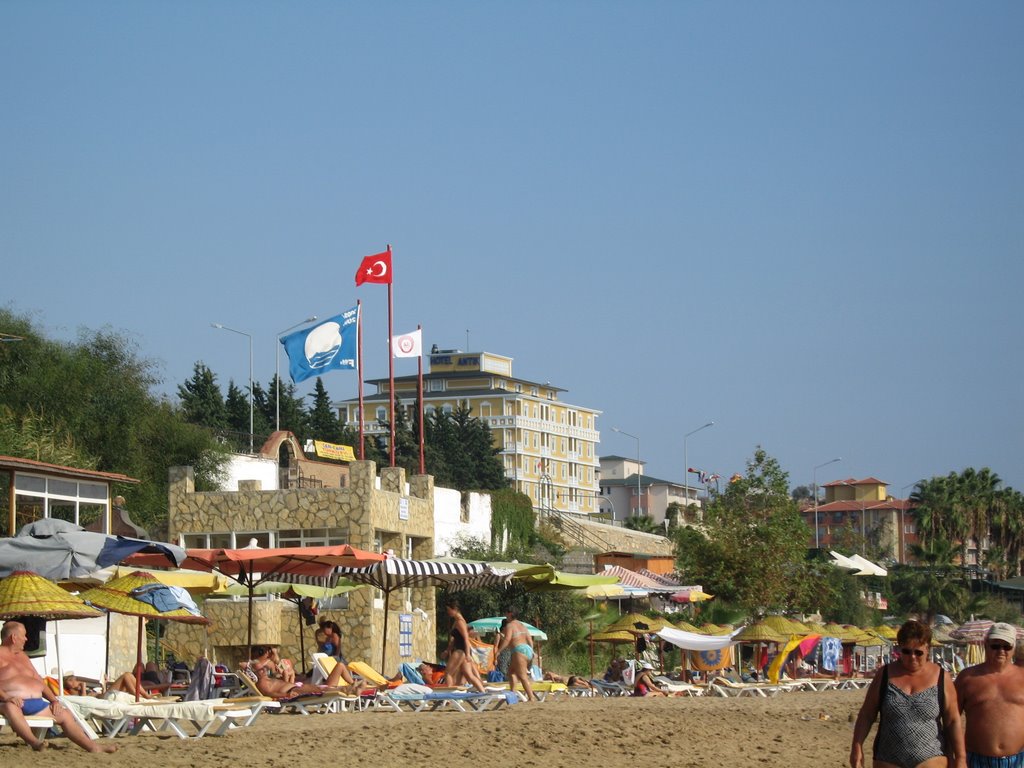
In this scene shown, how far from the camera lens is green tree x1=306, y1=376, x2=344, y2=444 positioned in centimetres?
7581

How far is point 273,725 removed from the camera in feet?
52.5

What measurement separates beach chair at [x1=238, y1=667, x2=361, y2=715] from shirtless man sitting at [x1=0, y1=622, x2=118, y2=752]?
499cm

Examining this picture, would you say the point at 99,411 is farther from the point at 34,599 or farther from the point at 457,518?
the point at 34,599

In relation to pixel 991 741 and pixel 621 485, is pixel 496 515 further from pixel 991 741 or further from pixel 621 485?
pixel 621 485

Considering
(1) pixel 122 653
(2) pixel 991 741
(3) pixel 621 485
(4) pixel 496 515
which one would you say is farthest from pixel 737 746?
(3) pixel 621 485

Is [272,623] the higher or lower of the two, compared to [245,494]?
lower

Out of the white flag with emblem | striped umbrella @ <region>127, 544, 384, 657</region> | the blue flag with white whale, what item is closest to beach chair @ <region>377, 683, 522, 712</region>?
striped umbrella @ <region>127, 544, 384, 657</region>

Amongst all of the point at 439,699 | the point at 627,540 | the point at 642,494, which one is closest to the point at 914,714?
the point at 439,699

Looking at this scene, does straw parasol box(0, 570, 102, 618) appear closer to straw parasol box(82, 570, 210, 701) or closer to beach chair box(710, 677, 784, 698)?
straw parasol box(82, 570, 210, 701)

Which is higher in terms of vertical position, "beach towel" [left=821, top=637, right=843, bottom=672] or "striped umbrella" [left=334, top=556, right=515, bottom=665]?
"striped umbrella" [left=334, top=556, right=515, bottom=665]

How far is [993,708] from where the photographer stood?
7645 mm

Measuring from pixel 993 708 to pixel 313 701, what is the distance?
38.2 ft

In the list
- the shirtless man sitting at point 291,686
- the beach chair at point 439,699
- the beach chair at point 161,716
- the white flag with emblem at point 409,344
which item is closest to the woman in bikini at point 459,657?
the beach chair at point 439,699

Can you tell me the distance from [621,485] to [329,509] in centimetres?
10932
